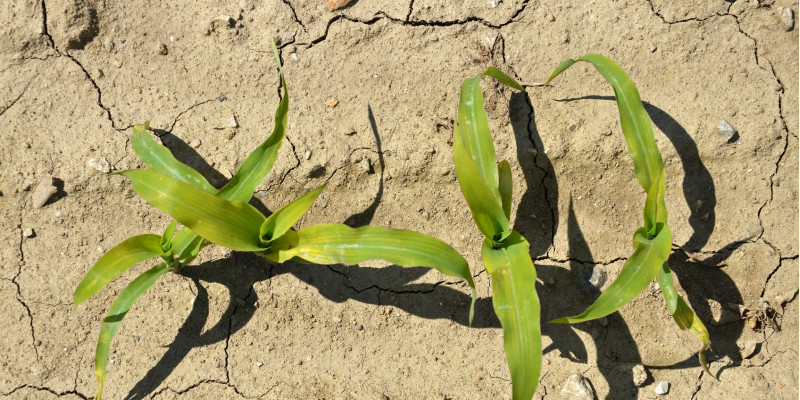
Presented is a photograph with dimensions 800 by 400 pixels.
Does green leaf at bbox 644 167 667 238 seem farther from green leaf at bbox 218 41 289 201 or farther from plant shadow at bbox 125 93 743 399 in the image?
green leaf at bbox 218 41 289 201

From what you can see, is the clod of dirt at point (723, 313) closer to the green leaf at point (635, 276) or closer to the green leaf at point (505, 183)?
the green leaf at point (635, 276)

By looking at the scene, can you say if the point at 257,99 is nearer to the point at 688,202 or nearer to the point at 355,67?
the point at 355,67

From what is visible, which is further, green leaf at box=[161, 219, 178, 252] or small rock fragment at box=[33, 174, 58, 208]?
small rock fragment at box=[33, 174, 58, 208]

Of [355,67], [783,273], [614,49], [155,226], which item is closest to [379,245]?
[355,67]

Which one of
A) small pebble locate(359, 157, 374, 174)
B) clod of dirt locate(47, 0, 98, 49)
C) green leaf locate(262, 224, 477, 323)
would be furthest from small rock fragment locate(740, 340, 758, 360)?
clod of dirt locate(47, 0, 98, 49)

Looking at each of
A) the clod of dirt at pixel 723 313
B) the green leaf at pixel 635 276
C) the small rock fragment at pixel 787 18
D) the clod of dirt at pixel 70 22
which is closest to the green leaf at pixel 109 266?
the clod of dirt at pixel 70 22
